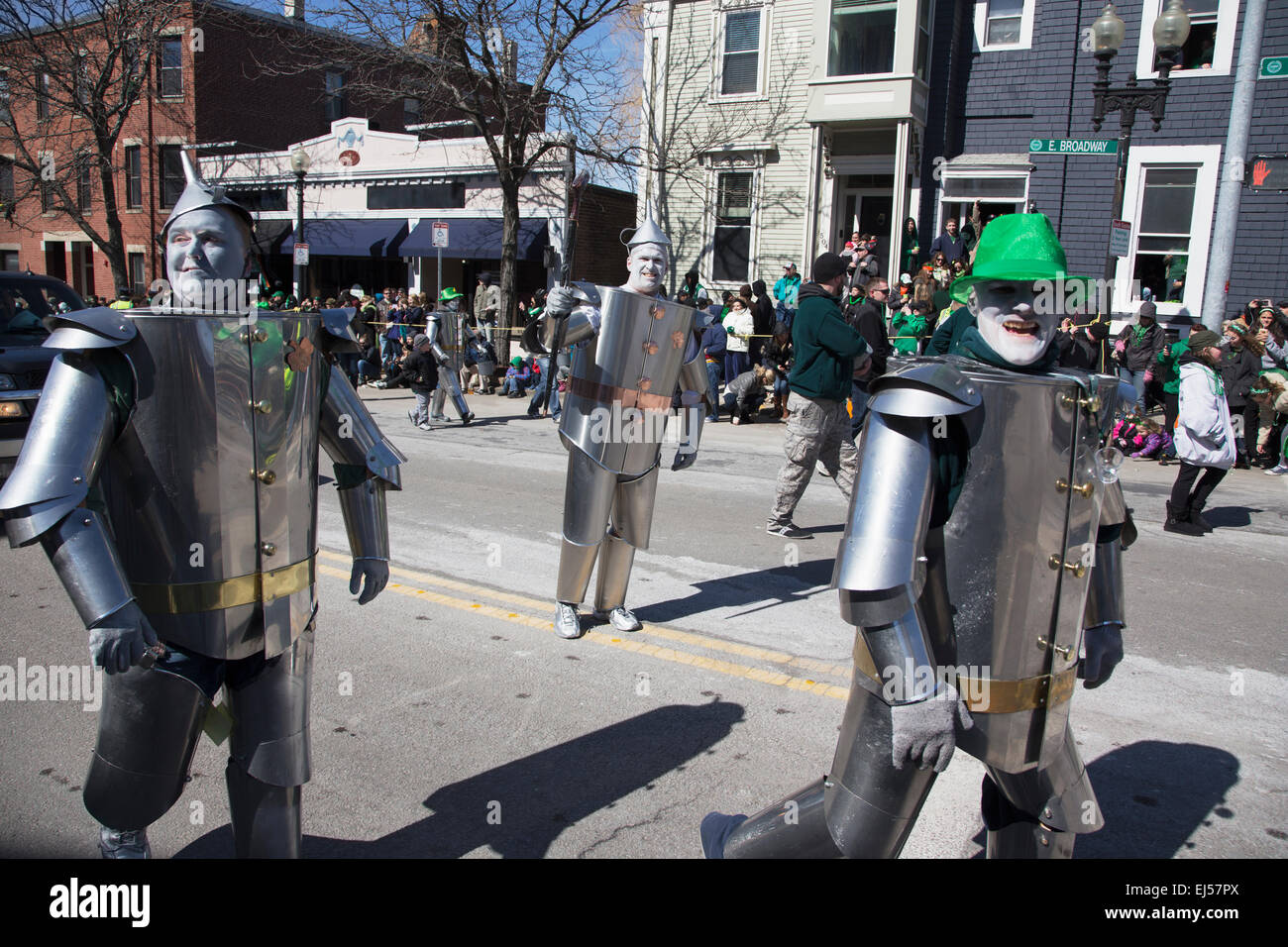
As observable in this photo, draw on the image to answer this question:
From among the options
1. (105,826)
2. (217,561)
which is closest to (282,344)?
(217,561)

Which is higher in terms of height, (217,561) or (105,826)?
(217,561)

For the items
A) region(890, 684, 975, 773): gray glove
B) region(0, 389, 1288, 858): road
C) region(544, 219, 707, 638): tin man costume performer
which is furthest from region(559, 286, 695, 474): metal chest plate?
region(890, 684, 975, 773): gray glove

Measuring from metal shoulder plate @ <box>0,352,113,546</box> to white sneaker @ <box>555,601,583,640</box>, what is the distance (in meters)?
3.15

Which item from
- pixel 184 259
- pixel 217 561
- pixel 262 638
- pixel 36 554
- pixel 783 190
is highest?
pixel 783 190

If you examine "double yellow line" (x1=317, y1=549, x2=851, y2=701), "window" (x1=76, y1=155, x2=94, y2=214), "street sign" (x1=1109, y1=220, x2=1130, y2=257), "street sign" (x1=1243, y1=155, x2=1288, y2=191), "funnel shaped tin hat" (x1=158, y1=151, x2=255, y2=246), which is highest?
"window" (x1=76, y1=155, x2=94, y2=214)

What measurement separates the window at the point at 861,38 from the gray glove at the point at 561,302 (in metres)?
14.0

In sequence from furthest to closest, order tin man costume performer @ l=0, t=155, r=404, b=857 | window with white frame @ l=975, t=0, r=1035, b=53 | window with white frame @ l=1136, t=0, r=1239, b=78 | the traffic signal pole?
1. window with white frame @ l=975, t=0, r=1035, b=53
2. window with white frame @ l=1136, t=0, r=1239, b=78
3. the traffic signal pole
4. tin man costume performer @ l=0, t=155, r=404, b=857

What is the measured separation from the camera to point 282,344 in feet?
8.19

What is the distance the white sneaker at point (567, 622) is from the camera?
5.14m

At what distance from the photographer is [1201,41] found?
15.0m

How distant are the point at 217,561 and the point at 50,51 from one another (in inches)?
1142

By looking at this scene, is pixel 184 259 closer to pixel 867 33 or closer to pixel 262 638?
pixel 262 638

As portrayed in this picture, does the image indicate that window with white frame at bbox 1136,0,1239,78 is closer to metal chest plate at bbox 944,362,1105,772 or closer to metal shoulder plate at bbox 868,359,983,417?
metal chest plate at bbox 944,362,1105,772

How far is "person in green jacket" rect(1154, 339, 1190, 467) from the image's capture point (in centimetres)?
1177
